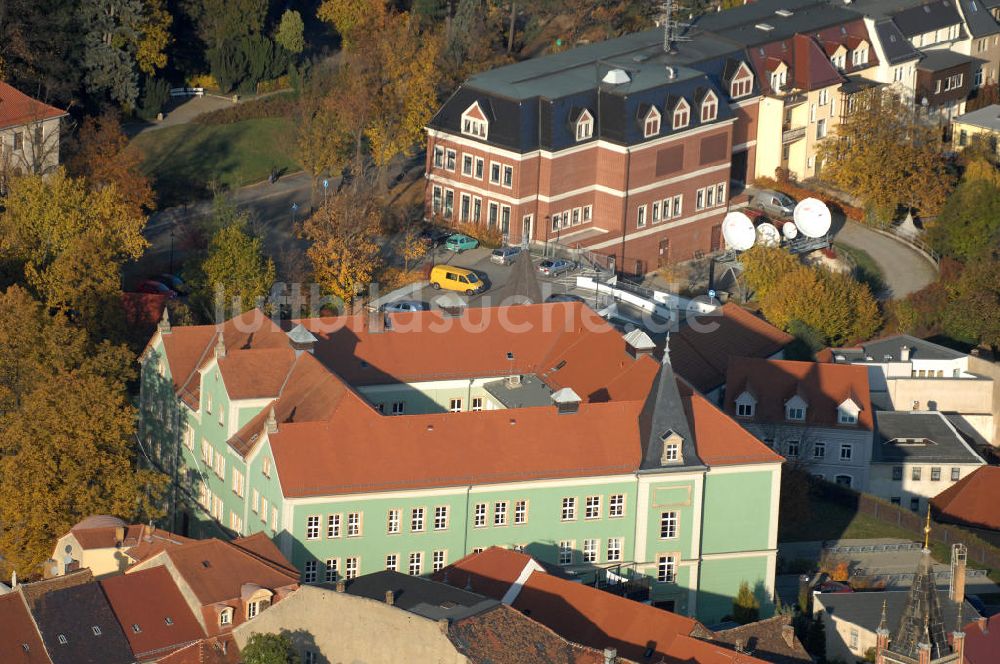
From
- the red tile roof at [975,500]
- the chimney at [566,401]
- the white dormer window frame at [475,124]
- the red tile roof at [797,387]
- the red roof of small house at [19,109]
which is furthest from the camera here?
the white dormer window frame at [475,124]

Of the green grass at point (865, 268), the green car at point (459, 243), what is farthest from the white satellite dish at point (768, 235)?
the green car at point (459, 243)

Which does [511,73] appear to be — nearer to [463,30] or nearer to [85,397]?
[463,30]

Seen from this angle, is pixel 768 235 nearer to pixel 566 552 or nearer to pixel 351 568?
pixel 566 552

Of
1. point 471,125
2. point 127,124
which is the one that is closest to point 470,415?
point 471,125

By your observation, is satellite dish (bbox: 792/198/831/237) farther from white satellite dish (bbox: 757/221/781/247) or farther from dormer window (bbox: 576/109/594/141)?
dormer window (bbox: 576/109/594/141)

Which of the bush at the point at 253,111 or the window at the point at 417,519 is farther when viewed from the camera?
the bush at the point at 253,111

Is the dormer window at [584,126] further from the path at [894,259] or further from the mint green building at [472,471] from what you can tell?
the mint green building at [472,471]

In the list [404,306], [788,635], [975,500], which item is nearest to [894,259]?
[975,500]
